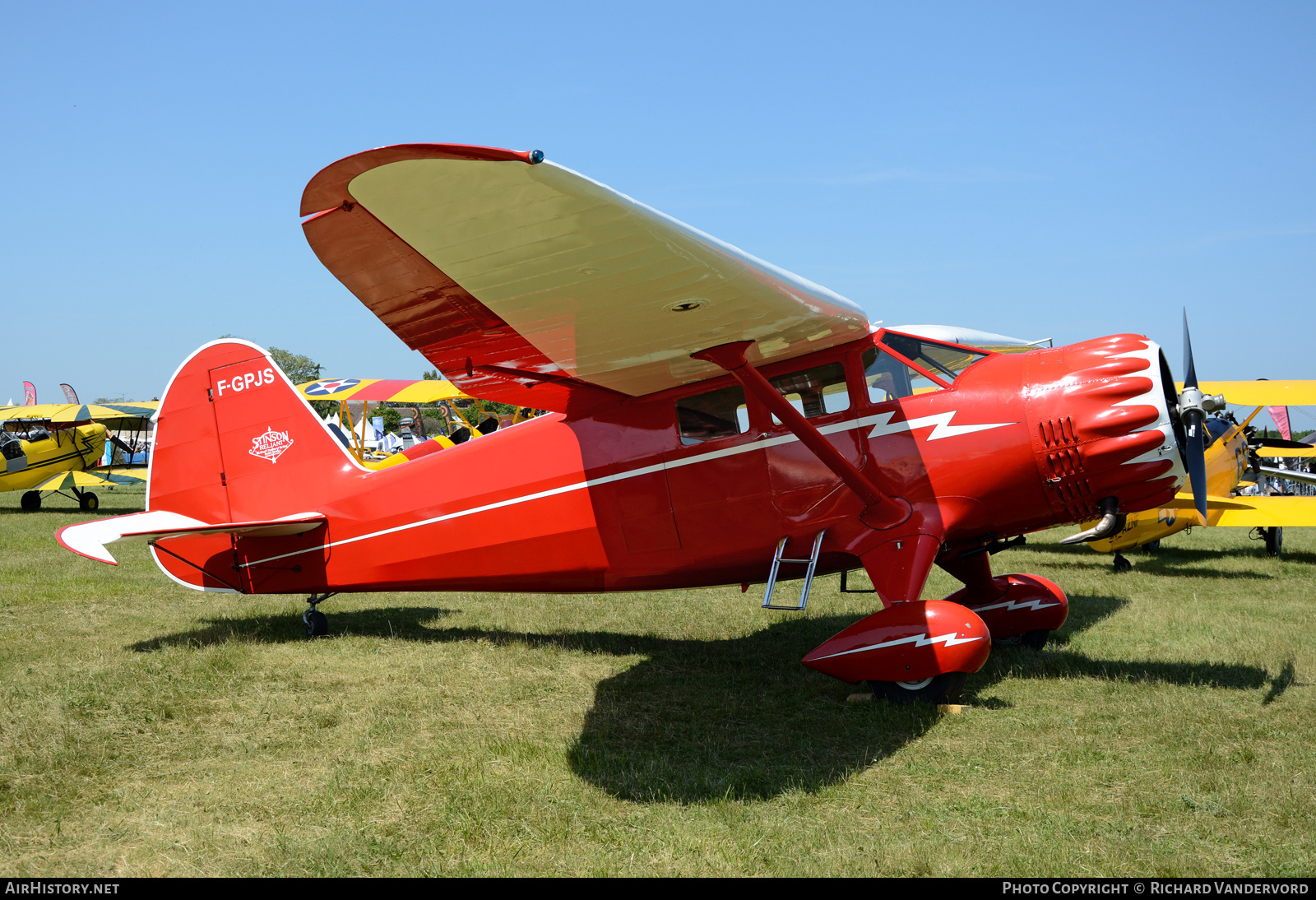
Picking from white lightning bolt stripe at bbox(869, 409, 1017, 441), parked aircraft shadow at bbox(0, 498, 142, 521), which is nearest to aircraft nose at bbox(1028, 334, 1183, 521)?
white lightning bolt stripe at bbox(869, 409, 1017, 441)

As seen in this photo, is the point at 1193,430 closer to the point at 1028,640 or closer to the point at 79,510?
the point at 1028,640

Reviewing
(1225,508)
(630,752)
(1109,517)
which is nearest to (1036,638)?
(1109,517)

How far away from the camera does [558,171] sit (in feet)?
9.83

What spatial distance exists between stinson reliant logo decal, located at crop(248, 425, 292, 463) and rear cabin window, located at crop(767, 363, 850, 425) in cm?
459

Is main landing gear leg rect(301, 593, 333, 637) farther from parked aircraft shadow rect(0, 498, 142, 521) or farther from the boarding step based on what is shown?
parked aircraft shadow rect(0, 498, 142, 521)

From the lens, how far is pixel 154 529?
680cm

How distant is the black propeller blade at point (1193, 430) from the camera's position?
5.23m

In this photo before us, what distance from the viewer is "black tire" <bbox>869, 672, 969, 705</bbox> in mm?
5301

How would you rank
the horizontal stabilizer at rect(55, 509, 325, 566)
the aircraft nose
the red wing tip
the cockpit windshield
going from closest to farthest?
the red wing tip → the aircraft nose → the cockpit windshield → the horizontal stabilizer at rect(55, 509, 325, 566)

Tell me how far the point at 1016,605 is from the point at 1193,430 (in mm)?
2089

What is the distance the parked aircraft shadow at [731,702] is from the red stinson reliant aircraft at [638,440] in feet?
1.28

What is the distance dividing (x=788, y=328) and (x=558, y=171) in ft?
7.87

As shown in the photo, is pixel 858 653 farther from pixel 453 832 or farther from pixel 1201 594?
pixel 1201 594
